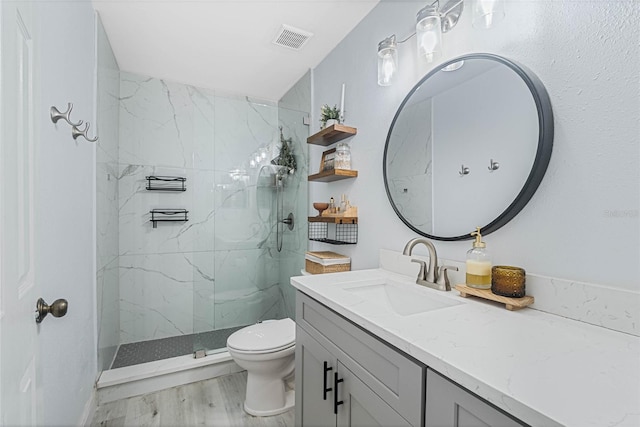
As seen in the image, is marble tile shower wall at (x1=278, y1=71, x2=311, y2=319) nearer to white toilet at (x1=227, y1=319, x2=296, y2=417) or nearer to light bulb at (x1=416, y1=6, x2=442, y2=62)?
white toilet at (x1=227, y1=319, x2=296, y2=417)

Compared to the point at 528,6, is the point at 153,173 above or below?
below

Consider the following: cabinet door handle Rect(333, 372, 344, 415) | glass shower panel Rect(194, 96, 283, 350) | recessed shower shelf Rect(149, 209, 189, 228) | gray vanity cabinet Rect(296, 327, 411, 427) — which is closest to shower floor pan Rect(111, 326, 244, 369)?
glass shower panel Rect(194, 96, 283, 350)

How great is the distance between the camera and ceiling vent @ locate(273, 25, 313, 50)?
2.00 metres

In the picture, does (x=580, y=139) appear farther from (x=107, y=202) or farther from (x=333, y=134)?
(x=107, y=202)

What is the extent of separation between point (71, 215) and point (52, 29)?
0.79m

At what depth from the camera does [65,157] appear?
4.41 feet

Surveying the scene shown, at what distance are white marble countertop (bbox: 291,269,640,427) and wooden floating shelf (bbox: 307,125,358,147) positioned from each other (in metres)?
1.17

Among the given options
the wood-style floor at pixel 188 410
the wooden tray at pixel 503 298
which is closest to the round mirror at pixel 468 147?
the wooden tray at pixel 503 298

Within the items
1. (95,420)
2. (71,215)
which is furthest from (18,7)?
(95,420)

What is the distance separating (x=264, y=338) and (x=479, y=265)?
138 centimetres

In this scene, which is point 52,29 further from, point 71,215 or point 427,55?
point 427,55

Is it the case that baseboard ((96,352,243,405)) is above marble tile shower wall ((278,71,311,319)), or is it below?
below

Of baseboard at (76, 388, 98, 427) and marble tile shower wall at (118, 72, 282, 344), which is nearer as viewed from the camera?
baseboard at (76, 388, 98, 427)

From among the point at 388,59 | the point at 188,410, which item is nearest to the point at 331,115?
the point at 388,59
